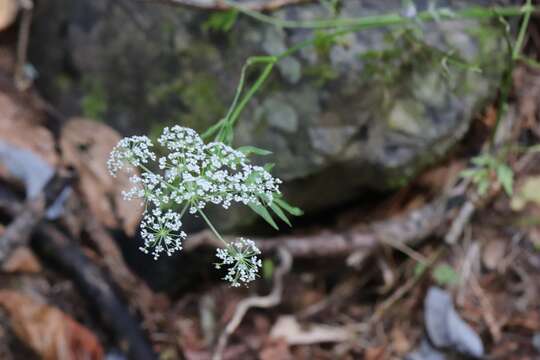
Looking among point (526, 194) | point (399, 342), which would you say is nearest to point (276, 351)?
point (399, 342)

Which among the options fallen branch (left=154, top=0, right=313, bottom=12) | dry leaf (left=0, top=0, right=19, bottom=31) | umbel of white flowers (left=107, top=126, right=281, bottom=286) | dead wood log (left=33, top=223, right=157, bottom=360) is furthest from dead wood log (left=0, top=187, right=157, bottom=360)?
umbel of white flowers (left=107, top=126, right=281, bottom=286)

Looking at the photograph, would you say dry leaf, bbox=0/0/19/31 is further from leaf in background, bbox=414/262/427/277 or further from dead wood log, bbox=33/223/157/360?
leaf in background, bbox=414/262/427/277

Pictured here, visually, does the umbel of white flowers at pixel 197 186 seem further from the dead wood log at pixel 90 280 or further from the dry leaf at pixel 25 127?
the dry leaf at pixel 25 127

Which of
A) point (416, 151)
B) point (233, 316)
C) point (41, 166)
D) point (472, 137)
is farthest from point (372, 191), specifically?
point (41, 166)

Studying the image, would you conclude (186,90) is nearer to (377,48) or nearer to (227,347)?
(377,48)

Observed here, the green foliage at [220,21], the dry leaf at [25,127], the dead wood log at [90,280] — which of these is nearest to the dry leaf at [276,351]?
the dead wood log at [90,280]

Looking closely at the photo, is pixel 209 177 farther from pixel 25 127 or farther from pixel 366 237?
pixel 25 127
